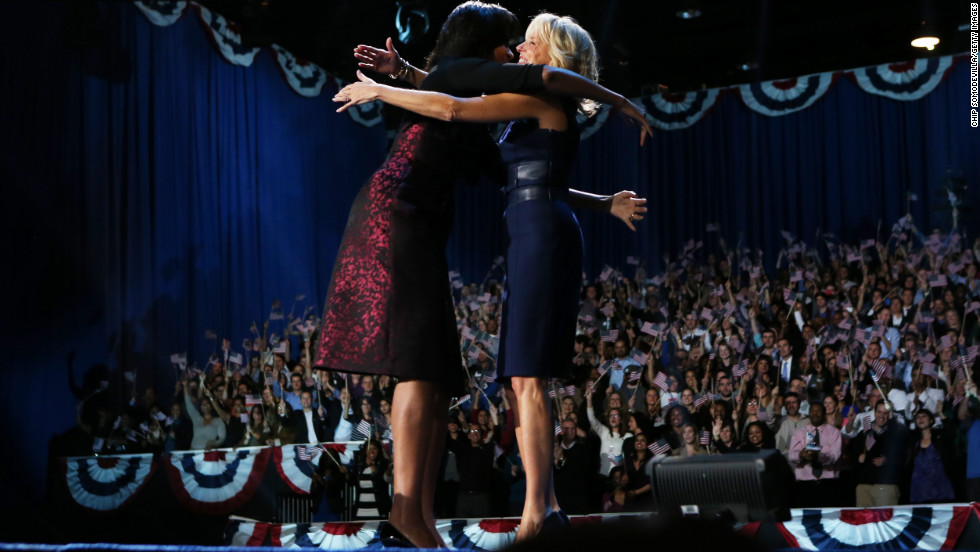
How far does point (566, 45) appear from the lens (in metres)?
2.08

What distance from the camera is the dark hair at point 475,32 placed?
1970 millimetres

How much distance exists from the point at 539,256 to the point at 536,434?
0.33m

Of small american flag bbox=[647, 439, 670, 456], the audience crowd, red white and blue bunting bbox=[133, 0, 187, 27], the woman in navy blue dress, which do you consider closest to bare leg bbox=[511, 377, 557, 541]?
the woman in navy blue dress

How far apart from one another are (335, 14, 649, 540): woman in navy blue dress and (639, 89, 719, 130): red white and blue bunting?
889cm

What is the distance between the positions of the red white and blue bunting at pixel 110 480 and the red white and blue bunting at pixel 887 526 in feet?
12.9

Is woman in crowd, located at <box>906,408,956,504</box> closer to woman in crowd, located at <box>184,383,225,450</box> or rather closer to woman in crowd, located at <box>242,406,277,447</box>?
woman in crowd, located at <box>242,406,277,447</box>

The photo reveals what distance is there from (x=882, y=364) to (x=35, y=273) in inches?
226

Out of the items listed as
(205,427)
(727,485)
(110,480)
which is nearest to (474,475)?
(110,480)

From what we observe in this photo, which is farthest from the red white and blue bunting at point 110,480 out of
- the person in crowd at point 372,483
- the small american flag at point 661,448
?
the small american flag at point 661,448

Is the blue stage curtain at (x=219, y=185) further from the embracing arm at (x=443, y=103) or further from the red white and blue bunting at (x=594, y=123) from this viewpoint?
the embracing arm at (x=443, y=103)

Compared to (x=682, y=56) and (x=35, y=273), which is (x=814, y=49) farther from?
(x=35, y=273)

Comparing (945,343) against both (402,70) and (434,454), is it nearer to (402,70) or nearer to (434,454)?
(402,70)

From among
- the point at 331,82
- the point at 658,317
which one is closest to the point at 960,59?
the point at 658,317

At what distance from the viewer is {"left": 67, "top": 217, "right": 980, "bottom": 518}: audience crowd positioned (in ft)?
16.7
